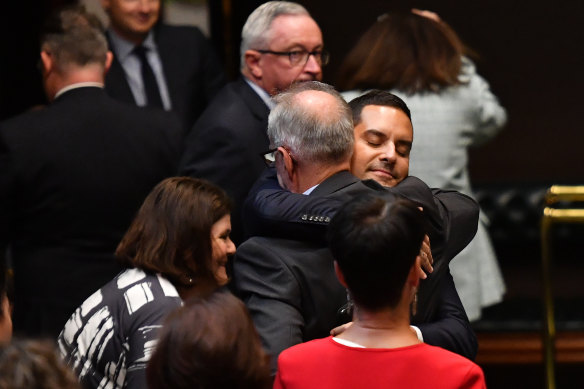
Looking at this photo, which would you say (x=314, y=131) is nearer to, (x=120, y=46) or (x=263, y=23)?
(x=263, y=23)

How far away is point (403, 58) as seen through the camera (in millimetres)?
4211

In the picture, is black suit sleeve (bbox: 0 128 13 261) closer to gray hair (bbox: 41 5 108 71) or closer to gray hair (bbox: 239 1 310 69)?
gray hair (bbox: 41 5 108 71)

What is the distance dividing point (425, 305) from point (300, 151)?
0.50 meters

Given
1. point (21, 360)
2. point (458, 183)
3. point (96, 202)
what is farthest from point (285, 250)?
point (458, 183)

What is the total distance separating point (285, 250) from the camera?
2.67m

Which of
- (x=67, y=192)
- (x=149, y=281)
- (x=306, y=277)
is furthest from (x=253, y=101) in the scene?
(x=306, y=277)

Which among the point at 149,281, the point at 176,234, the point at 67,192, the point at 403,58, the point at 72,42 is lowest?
the point at 67,192

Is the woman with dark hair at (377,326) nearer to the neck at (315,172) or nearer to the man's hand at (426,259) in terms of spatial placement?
the man's hand at (426,259)

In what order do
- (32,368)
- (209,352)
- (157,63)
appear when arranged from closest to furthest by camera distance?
(32,368)
(209,352)
(157,63)

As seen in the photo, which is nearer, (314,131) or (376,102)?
(314,131)

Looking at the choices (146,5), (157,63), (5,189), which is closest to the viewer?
(5,189)

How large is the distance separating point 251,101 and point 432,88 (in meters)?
0.77

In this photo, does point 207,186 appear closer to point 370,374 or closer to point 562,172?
point 370,374

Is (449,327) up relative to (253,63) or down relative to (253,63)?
down
